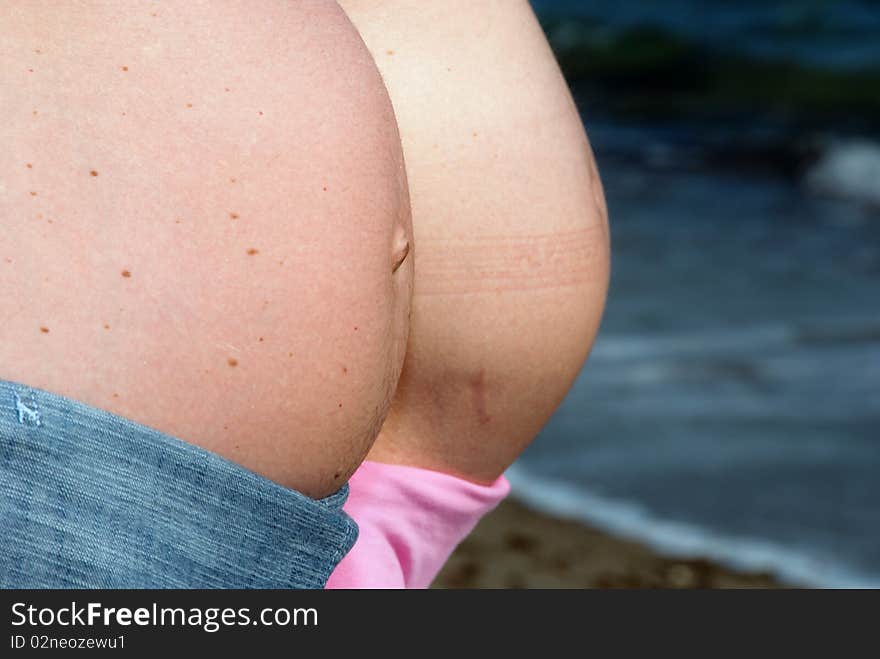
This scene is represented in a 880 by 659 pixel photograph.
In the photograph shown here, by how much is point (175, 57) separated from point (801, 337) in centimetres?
269

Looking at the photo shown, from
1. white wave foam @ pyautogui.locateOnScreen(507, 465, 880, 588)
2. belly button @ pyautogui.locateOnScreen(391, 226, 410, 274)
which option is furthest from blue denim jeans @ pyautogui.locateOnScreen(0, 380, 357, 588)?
white wave foam @ pyautogui.locateOnScreen(507, 465, 880, 588)

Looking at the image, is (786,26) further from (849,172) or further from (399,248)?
(399,248)

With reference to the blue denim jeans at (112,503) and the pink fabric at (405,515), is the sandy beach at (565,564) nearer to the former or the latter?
the pink fabric at (405,515)

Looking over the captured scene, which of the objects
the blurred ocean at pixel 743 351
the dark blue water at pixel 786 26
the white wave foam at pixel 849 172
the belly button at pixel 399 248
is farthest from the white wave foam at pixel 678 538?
the dark blue water at pixel 786 26

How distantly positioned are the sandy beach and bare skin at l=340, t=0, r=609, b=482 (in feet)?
3.52

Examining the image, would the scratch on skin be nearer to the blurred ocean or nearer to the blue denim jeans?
the blue denim jeans

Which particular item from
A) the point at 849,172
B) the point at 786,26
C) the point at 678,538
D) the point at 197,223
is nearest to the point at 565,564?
the point at 678,538

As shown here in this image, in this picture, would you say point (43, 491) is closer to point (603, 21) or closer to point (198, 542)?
point (198, 542)

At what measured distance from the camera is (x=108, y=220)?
0.74m

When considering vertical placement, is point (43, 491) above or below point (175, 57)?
below

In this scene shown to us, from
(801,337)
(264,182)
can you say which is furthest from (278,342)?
(801,337)

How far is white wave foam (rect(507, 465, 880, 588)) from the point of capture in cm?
203

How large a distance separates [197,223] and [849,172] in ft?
17.7

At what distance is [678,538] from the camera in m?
2.20
